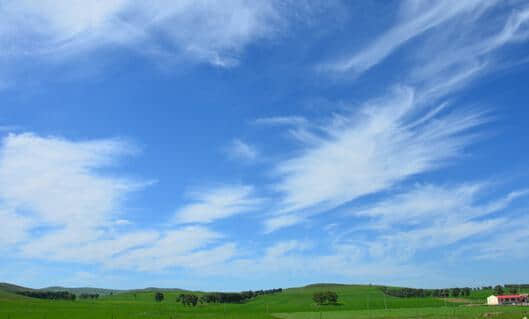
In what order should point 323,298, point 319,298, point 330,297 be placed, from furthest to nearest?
point 330,297 < point 323,298 < point 319,298

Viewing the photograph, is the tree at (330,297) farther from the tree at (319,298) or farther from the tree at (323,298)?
the tree at (319,298)

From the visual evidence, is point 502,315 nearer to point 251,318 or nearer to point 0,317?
point 251,318

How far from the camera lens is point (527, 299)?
156250 millimetres

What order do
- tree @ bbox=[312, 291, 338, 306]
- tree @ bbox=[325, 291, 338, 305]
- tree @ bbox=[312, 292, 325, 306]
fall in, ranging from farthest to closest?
tree @ bbox=[325, 291, 338, 305] < tree @ bbox=[312, 291, 338, 306] < tree @ bbox=[312, 292, 325, 306]

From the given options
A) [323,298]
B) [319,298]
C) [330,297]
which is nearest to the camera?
[319,298]

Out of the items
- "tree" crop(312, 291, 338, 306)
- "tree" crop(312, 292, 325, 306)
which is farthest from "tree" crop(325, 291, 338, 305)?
"tree" crop(312, 292, 325, 306)

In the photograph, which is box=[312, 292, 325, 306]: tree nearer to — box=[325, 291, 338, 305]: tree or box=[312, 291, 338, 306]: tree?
box=[312, 291, 338, 306]: tree

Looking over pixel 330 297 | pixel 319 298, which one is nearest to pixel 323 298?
pixel 319 298

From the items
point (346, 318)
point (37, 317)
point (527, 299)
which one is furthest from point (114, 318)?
point (527, 299)

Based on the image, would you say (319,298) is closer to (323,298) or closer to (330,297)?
(323,298)

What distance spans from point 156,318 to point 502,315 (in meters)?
68.4

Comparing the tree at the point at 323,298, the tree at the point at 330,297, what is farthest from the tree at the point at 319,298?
the tree at the point at 330,297

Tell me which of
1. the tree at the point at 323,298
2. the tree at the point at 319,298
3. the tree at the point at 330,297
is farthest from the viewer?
the tree at the point at 330,297

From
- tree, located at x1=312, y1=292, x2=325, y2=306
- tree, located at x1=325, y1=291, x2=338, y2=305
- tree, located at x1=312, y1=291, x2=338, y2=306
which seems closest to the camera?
tree, located at x1=312, y1=292, x2=325, y2=306
